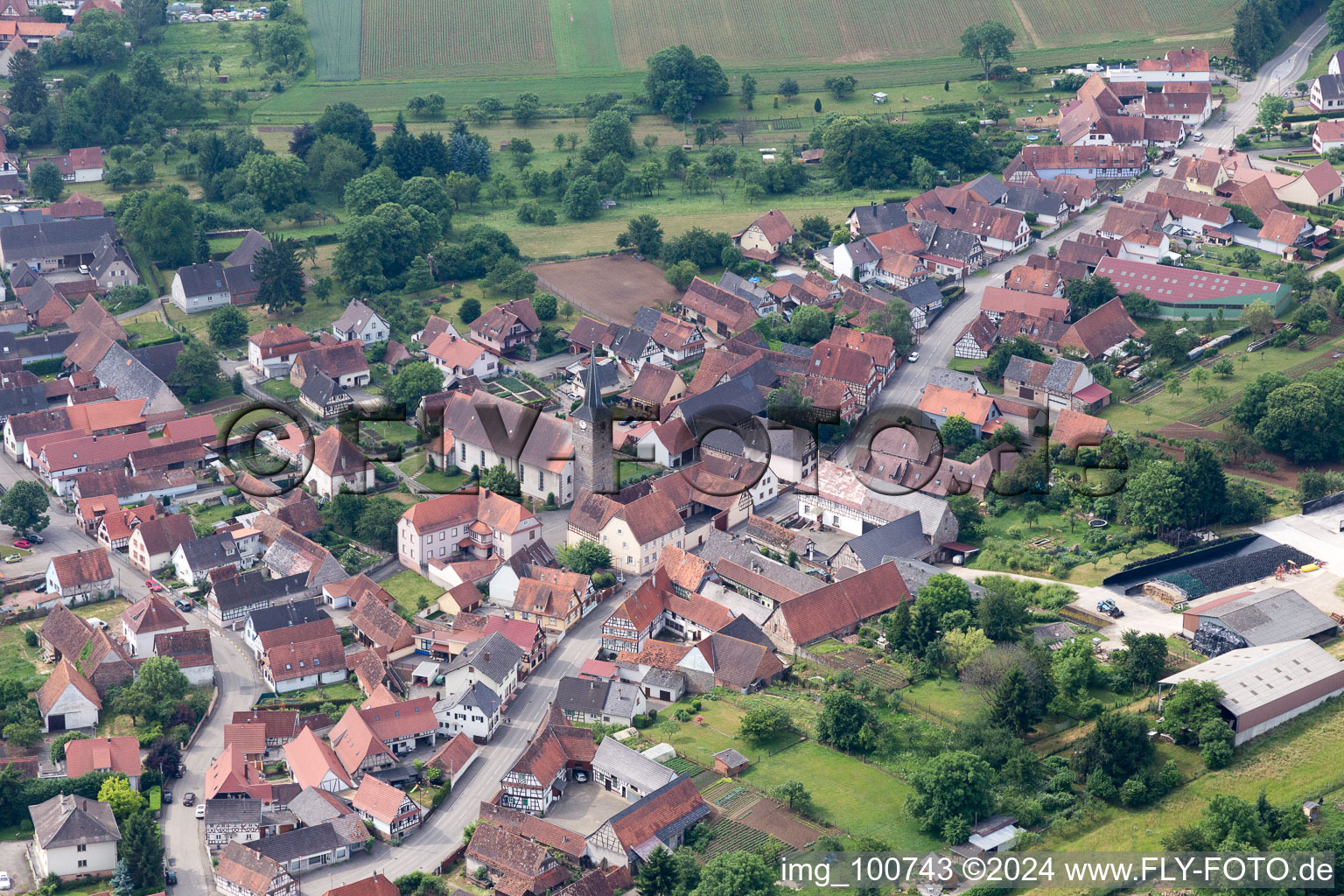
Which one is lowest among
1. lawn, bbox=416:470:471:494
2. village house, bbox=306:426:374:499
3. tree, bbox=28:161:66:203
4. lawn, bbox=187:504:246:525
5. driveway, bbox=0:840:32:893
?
driveway, bbox=0:840:32:893

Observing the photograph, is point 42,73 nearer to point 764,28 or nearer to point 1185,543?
point 764,28

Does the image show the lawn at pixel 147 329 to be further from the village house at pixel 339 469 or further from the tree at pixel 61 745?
the tree at pixel 61 745

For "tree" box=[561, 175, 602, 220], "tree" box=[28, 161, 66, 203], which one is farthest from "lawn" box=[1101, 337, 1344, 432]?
"tree" box=[28, 161, 66, 203]

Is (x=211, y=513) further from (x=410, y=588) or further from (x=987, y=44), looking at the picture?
(x=987, y=44)

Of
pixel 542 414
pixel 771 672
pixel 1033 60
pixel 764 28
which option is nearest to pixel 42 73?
pixel 764 28

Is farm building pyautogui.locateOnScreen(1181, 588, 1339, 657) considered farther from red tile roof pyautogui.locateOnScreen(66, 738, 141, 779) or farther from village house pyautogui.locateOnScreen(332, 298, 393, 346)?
village house pyautogui.locateOnScreen(332, 298, 393, 346)

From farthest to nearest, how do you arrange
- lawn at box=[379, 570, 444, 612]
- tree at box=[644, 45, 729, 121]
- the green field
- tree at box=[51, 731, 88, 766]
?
1. the green field
2. tree at box=[644, 45, 729, 121]
3. lawn at box=[379, 570, 444, 612]
4. tree at box=[51, 731, 88, 766]

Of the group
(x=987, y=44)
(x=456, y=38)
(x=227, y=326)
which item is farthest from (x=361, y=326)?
(x=987, y=44)
